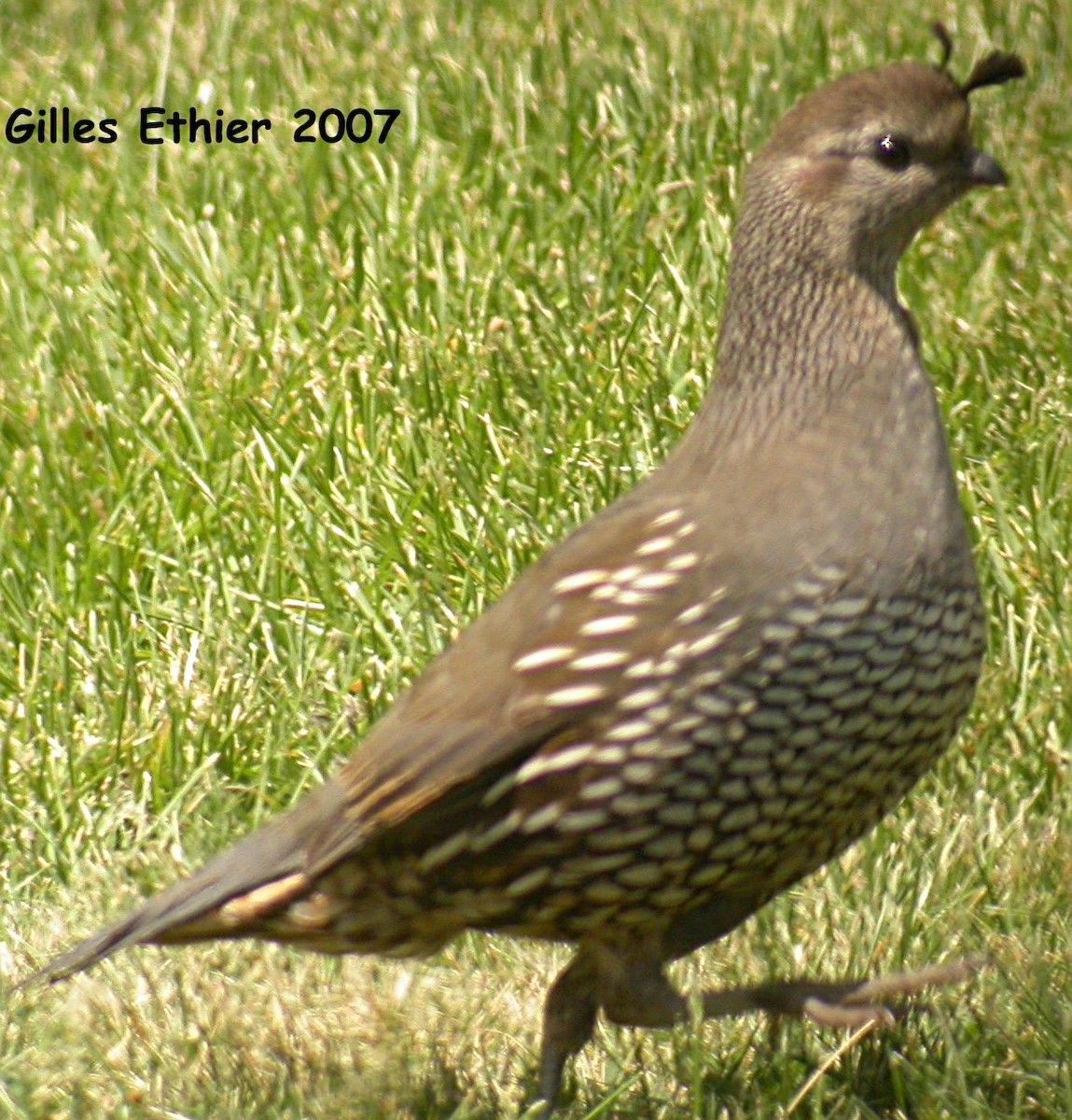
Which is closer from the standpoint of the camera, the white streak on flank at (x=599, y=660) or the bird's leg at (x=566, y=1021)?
the white streak on flank at (x=599, y=660)

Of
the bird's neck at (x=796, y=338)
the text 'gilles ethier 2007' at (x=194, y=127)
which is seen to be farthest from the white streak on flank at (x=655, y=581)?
the text 'gilles ethier 2007' at (x=194, y=127)

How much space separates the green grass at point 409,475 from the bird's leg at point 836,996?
0.32 ft

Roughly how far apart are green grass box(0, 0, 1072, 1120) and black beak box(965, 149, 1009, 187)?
40.8 inches

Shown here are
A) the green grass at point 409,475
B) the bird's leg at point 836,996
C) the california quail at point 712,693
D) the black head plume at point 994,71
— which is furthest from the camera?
the black head plume at point 994,71

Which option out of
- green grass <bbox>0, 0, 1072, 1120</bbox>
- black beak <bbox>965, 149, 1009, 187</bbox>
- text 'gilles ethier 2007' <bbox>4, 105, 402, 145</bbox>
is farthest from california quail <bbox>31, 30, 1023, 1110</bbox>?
text 'gilles ethier 2007' <bbox>4, 105, 402, 145</bbox>

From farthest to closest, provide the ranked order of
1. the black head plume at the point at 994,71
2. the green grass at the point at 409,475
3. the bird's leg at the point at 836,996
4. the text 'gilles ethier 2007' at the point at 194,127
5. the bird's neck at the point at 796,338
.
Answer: the text 'gilles ethier 2007' at the point at 194,127 → the black head plume at the point at 994,71 → the green grass at the point at 409,475 → the bird's neck at the point at 796,338 → the bird's leg at the point at 836,996

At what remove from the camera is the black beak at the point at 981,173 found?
3.67 m

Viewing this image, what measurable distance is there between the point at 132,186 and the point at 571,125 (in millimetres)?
1210

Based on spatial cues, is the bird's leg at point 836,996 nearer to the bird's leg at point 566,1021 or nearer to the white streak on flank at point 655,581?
the bird's leg at point 566,1021

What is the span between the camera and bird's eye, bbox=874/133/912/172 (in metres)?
3.55

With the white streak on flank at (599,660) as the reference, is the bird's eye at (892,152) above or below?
above

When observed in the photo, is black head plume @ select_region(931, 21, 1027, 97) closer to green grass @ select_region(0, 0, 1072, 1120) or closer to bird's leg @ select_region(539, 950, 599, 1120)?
green grass @ select_region(0, 0, 1072, 1120)

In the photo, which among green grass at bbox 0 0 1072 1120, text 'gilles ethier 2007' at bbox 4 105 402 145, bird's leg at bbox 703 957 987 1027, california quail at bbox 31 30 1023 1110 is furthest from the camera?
text 'gilles ethier 2007' at bbox 4 105 402 145

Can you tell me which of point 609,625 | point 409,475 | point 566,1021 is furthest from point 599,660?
point 409,475
